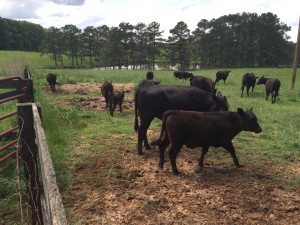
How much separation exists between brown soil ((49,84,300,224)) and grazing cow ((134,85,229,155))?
872mm

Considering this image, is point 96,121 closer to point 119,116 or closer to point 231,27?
point 119,116

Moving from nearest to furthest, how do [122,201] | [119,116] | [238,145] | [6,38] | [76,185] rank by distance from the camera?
1. [122,201]
2. [76,185]
3. [238,145]
4. [119,116]
5. [6,38]

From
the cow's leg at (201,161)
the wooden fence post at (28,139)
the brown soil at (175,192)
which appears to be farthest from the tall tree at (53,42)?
the wooden fence post at (28,139)

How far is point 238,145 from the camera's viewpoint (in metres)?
7.90

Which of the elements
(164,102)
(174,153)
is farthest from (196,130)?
(164,102)

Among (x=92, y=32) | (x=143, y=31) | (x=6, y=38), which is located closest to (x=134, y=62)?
(x=143, y=31)

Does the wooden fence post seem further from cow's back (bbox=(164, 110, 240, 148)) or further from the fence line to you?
cow's back (bbox=(164, 110, 240, 148))

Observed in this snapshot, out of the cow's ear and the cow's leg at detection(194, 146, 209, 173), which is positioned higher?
the cow's ear

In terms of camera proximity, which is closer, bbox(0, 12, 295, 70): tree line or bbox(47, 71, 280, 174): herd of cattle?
bbox(47, 71, 280, 174): herd of cattle

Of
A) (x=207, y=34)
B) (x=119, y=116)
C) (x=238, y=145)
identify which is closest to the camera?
(x=238, y=145)

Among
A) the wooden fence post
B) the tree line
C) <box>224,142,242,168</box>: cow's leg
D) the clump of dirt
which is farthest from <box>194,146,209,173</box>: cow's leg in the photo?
the tree line

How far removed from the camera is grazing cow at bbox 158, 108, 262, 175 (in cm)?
572

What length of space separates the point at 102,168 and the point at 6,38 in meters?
113

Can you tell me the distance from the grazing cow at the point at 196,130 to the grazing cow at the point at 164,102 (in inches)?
41.1
